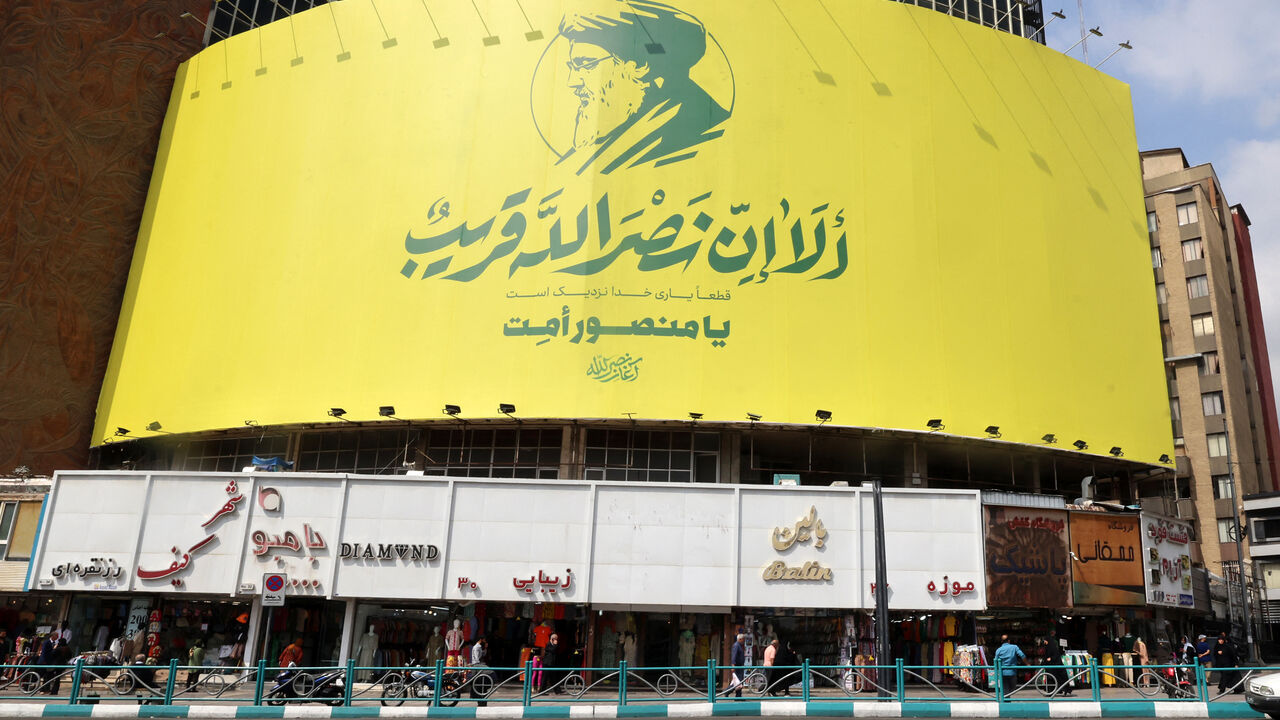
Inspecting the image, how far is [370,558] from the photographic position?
2331 centimetres

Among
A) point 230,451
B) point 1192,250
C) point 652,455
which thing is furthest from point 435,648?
point 1192,250

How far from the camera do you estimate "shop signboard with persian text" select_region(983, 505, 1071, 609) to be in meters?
23.5

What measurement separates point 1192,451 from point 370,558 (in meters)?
45.9

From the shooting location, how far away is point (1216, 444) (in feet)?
163

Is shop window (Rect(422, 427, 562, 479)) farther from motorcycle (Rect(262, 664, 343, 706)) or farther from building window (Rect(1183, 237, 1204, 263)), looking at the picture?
building window (Rect(1183, 237, 1204, 263))

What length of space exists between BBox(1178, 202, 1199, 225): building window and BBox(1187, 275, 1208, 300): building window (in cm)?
340

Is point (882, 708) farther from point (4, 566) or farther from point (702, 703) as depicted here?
point (4, 566)

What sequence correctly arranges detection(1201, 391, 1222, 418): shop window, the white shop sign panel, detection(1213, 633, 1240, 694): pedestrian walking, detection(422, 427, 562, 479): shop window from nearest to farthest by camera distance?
detection(1213, 633, 1240, 694): pedestrian walking
the white shop sign panel
detection(422, 427, 562, 479): shop window
detection(1201, 391, 1222, 418): shop window

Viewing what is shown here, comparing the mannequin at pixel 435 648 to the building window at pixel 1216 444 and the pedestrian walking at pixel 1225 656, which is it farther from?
the building window at pixel 1216 444

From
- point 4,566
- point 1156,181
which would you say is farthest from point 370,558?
point 1156,181

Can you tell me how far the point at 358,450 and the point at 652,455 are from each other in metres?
9.71

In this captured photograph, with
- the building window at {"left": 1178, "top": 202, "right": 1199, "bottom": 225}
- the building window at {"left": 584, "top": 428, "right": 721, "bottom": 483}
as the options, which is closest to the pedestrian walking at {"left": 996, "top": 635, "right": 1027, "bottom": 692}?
the building window at {"left": 584, "top": 428, "right": 721, "bottom": 483}

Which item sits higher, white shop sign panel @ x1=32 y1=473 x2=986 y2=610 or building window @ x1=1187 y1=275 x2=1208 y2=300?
building window @ x1=1187 y1=275 x2=1208 y2=300

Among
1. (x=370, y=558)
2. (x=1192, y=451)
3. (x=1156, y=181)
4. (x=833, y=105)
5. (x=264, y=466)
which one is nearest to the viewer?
(x=370, y=558)
